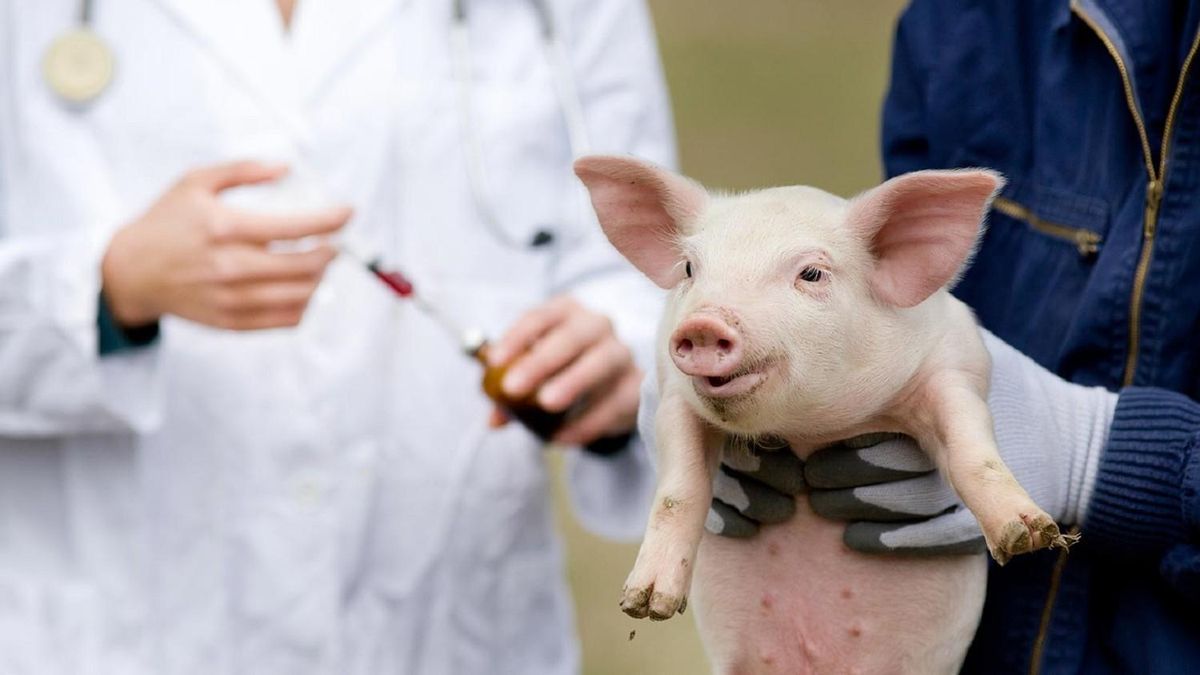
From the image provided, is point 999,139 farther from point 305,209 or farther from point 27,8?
point 27,8

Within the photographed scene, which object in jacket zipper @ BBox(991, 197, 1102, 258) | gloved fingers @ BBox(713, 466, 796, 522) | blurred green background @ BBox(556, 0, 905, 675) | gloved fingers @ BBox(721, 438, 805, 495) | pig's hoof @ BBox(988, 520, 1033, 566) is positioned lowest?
blurred green background @ BBox(556, 0, 905, 675)

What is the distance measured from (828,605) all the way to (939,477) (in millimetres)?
116

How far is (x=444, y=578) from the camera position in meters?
→ 1.66

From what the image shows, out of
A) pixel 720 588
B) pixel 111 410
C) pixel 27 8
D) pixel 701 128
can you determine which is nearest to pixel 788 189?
pixel 720 588

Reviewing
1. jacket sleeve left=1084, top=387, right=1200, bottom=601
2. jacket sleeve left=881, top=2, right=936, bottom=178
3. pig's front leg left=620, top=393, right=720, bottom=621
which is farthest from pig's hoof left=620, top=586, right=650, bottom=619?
jacket sleeve left=881, top=2, right=936, bottom=178

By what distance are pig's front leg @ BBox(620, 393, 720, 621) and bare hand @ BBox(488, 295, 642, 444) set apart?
53 centimetres

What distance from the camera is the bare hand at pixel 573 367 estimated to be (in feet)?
4.87

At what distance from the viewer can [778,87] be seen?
5.97m

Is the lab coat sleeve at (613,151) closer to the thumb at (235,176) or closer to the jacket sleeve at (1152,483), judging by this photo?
the thumb at (235,176)

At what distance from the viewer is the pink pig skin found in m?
0.85

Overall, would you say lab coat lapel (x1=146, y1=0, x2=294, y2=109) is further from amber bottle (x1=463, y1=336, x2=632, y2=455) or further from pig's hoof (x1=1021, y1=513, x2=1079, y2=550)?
pig's hoof (x1=1021, y1=513, x2=1079, y2=550)

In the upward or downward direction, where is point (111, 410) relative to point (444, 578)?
upward

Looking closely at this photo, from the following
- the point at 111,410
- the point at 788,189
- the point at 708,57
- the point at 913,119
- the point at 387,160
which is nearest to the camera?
the point at 788,189

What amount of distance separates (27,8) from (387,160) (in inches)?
16.7
